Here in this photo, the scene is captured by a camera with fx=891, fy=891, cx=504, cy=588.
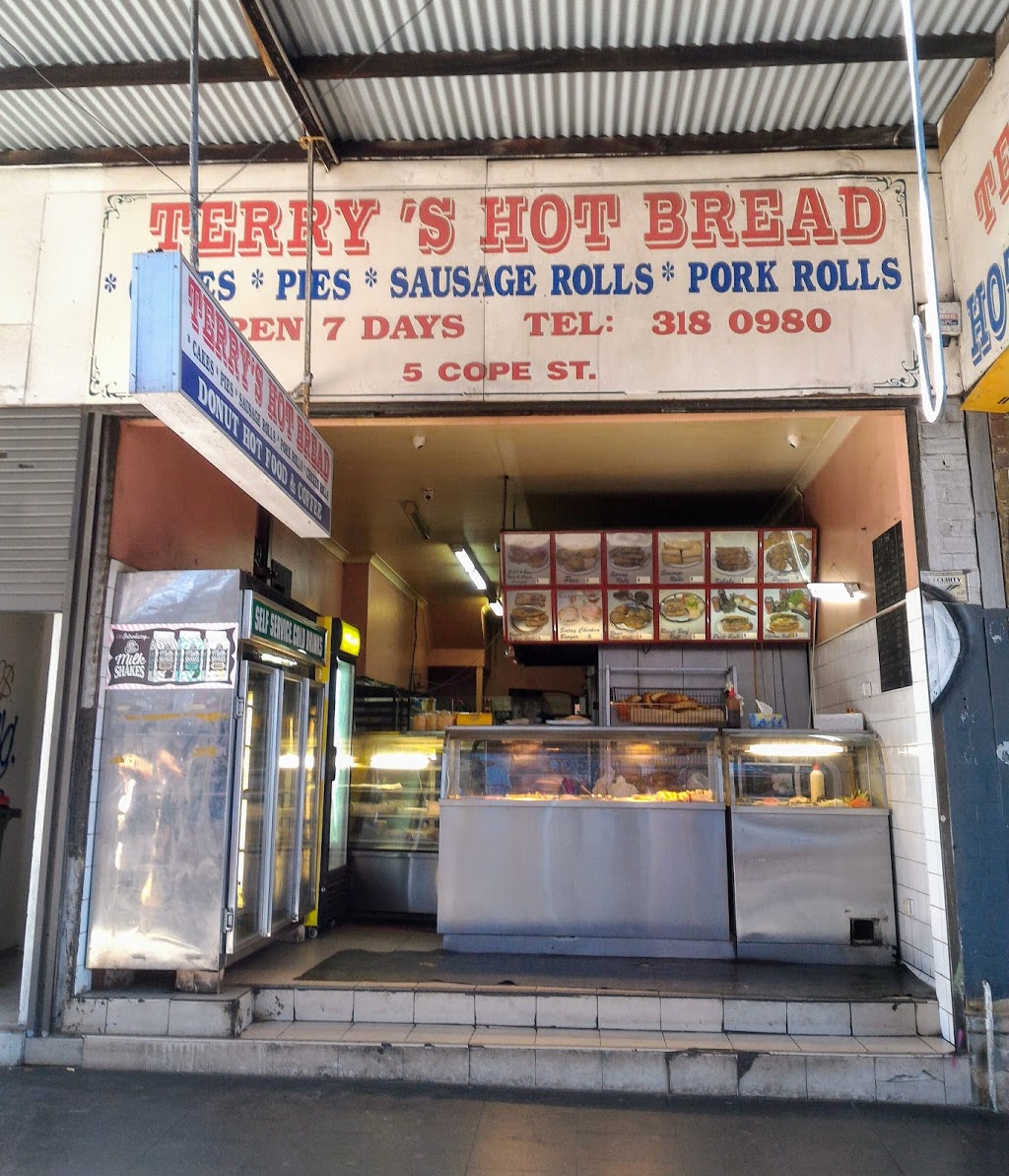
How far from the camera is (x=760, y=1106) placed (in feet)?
15.3

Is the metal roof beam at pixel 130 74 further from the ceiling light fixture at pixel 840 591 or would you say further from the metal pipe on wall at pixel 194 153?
the ceiling light fixture at pixel 840 591

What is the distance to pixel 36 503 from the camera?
5543mm

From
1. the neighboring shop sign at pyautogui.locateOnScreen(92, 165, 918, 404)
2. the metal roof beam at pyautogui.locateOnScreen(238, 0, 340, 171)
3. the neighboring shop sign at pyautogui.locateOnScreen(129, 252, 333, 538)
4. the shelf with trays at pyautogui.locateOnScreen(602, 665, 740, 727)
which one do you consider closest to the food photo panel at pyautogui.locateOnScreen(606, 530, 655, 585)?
the shelf with trays at pyautogui.locateOnScreen(602, 665, 740, 727)

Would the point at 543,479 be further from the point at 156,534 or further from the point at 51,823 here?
the point at 51,823

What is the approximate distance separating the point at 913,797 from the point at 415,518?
631 centimetres

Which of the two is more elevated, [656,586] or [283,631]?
[656,586]

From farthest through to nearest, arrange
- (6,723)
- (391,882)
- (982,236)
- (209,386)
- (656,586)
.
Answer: (656,586)
(391,882)
(6,723)
(982,236)
(209,386)

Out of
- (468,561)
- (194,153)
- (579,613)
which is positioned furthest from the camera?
(468,561)

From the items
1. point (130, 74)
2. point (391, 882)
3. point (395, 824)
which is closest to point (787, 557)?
point (395, 824)

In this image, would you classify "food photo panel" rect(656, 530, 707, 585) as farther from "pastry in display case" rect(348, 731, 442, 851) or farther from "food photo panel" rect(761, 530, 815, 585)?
"pastry in display case" rect(348, 731, 442, 851)

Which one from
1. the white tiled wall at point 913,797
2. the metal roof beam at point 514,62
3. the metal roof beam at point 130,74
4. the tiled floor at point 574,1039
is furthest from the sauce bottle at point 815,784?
the metal roof beam at point 130,74

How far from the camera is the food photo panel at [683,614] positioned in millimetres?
9047

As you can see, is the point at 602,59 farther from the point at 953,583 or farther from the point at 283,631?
the point at 283,631

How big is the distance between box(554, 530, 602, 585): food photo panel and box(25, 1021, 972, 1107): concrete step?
15.8 ft
